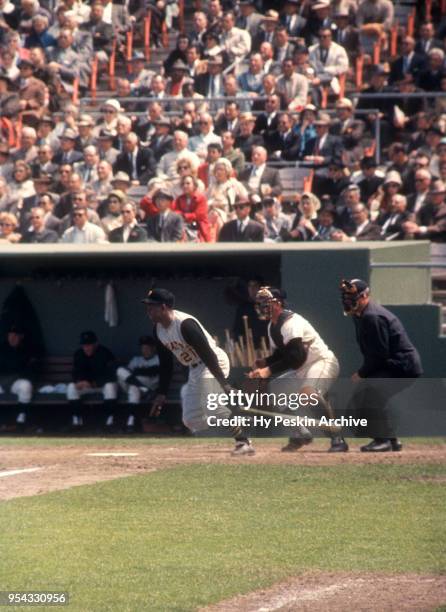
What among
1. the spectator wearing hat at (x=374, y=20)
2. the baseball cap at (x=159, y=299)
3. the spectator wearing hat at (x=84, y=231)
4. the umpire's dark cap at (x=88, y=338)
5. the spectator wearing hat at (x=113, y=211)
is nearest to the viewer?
the baseball cap at (x=159, y=299)

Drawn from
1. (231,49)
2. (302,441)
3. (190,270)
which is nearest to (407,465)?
(302,441)

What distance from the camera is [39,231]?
17.1m

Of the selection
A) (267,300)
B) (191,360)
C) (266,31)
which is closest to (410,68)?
(266,31)

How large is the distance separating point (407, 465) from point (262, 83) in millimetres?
8697

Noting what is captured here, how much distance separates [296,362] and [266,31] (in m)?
8.79

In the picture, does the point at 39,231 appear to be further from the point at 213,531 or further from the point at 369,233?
the point at 213,531

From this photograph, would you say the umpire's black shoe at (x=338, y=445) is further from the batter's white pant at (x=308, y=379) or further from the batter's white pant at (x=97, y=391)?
the batter's white pant at (x=97, y=391)

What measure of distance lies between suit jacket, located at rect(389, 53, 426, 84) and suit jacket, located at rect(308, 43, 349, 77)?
661 millimetres

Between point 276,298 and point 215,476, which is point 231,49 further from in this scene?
point 215,476

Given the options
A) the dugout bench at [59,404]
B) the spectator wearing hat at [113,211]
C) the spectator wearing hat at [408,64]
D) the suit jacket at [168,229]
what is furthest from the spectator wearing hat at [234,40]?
the dugout bench at [59,404]

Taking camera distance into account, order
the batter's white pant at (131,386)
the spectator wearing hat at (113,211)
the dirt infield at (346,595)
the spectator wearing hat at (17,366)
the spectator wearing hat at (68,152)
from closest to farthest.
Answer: the dirt infield at (346,595), the batter's white pant at (131,386), the spectator wearing hat at (17,366), the spectator wearing hat at (113,211), the spectator wearing hat at (68,152)

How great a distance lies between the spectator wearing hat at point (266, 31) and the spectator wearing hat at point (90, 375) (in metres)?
6.23

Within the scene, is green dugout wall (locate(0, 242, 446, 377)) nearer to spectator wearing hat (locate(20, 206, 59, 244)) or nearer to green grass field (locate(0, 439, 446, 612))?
spectator wearing hat (locate(20, 206, 59, 244))

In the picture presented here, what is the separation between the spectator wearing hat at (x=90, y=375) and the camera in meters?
15.7
